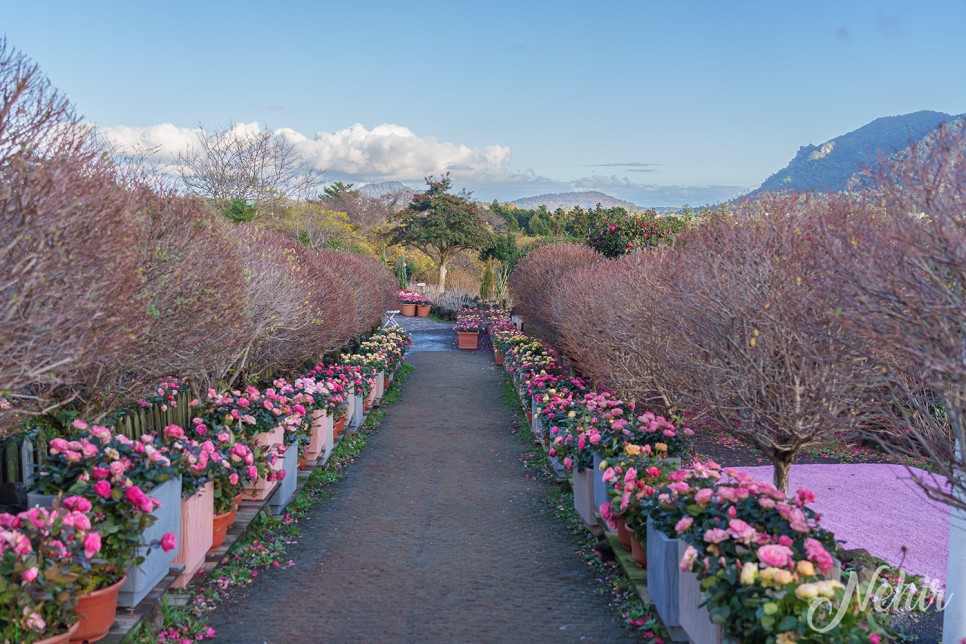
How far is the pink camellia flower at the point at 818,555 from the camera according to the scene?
9.93ft

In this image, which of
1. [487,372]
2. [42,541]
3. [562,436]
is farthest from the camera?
[487,372]

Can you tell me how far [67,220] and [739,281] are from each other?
13.5 ft

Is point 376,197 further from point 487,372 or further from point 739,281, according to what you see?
point 739,281

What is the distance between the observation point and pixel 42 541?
3.12 m

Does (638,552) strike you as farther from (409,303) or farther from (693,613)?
(409,303)

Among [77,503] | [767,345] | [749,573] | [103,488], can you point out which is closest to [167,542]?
[103,488]

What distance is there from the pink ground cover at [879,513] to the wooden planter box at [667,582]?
1892 mm

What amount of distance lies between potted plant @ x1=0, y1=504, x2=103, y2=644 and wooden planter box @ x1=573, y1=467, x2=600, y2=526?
12.1 ft

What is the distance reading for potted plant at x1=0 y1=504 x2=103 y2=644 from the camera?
2877mm

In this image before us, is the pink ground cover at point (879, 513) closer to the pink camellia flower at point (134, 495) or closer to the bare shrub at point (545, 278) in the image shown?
the pink camellia flower at point (134, 495)

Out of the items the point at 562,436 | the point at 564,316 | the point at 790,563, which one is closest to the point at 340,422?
the point at 564,316

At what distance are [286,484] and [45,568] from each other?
3.59m

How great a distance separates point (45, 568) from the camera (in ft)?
10.0

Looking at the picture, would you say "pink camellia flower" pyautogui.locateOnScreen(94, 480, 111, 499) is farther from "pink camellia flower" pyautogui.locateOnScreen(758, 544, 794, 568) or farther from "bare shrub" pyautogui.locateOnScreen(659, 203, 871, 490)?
"bare shrub" pyautogui.locateOnScreen(659, 203, 871, 490)
